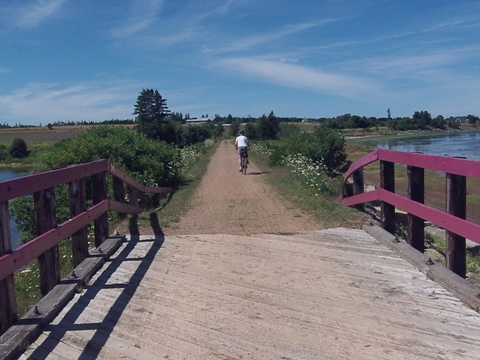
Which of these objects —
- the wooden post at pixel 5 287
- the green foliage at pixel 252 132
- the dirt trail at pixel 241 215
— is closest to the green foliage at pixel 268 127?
the green foliage at pixel 252 132

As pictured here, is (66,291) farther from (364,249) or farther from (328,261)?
(364,249)

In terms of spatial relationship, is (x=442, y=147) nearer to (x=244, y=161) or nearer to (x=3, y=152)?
(x=244, y=161)

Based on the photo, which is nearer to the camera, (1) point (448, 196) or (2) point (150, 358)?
(2) point (150, 358)

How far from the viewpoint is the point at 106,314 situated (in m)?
A: 4.79

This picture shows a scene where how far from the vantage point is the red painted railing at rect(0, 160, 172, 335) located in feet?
14.0

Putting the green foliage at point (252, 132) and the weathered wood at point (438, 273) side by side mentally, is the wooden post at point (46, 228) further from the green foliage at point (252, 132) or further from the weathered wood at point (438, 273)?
the green foliage at point (252, 132)

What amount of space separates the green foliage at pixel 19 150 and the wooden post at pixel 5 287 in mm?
74400

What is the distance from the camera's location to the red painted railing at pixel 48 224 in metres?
4.25

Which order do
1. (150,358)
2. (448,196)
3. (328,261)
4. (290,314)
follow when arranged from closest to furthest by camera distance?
(150,358), (290,314), (448,196), (328,261)

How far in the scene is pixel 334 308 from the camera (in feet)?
16.0

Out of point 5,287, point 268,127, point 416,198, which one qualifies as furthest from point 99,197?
point 268,127

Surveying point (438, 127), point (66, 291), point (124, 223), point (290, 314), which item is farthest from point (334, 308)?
point (438, 127)

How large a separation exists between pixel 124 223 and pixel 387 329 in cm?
585

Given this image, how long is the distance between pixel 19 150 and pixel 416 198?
246 ft
